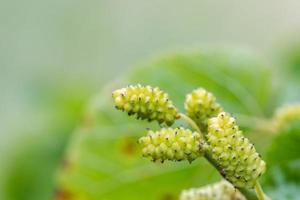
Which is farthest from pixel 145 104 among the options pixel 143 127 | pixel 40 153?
pixel 40 153

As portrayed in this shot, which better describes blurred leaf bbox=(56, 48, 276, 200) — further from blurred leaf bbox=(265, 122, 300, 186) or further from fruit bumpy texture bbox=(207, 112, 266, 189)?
fruit bumpy texture bbox=(207, 112, 266, 189)

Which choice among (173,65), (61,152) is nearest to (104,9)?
(61,152)

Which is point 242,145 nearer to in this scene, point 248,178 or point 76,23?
point 248,178

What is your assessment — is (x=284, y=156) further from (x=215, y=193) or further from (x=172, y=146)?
(x=172, y=146)

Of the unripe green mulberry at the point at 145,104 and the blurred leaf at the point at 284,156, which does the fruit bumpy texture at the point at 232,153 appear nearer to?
the unripe green mulberry at the point at 145,104

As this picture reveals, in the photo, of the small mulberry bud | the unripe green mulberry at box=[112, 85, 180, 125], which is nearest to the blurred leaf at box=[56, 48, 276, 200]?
the small mulberry bud

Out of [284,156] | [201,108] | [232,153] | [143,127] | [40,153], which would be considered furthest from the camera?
[40,153]
